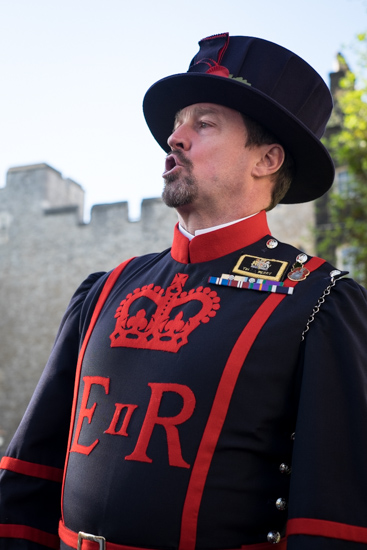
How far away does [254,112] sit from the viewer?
2.18 metres

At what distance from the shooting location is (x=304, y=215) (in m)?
15.6

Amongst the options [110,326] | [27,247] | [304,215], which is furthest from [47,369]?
[27,247]

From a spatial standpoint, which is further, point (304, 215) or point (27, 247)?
point (27, 247)

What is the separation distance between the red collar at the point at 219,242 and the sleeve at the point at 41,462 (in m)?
0.38

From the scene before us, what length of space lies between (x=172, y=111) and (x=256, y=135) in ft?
1.15

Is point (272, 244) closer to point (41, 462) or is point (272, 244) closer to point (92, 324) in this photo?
point (92, 324)

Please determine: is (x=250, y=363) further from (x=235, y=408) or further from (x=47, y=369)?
(x=47, y=369)

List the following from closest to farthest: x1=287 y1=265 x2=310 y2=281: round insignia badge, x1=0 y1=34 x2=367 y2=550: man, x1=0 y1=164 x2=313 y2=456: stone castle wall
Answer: x1=0 y1=34 x2=367 y2=550: man → x1=287 y1=265 x2=310 y2=281: round insignia badge → x1=0 y1=164 x2=313 y2=456: stone castle wall

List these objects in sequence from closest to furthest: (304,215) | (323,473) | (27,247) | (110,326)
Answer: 1. (323,473)
2. (110,326)
3. (304,215)
4. (27,247)

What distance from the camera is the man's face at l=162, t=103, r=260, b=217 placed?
6.93 ft

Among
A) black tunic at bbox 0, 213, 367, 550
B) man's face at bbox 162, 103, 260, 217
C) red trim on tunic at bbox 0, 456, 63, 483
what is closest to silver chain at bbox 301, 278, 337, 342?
black tunic at bbox 0, 213, 367, 550

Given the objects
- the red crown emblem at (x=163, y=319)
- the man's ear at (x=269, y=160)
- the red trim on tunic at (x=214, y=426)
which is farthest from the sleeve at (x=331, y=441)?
the man's ear at (x=269, y=160)

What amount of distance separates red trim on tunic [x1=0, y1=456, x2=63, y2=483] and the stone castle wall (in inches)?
583

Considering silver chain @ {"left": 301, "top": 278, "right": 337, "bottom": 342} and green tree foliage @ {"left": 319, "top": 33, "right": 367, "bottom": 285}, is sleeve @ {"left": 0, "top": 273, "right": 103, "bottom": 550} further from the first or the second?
green tree foliage @ {"left": 319, "top": 33, "right": 367, "bottom": 285}
